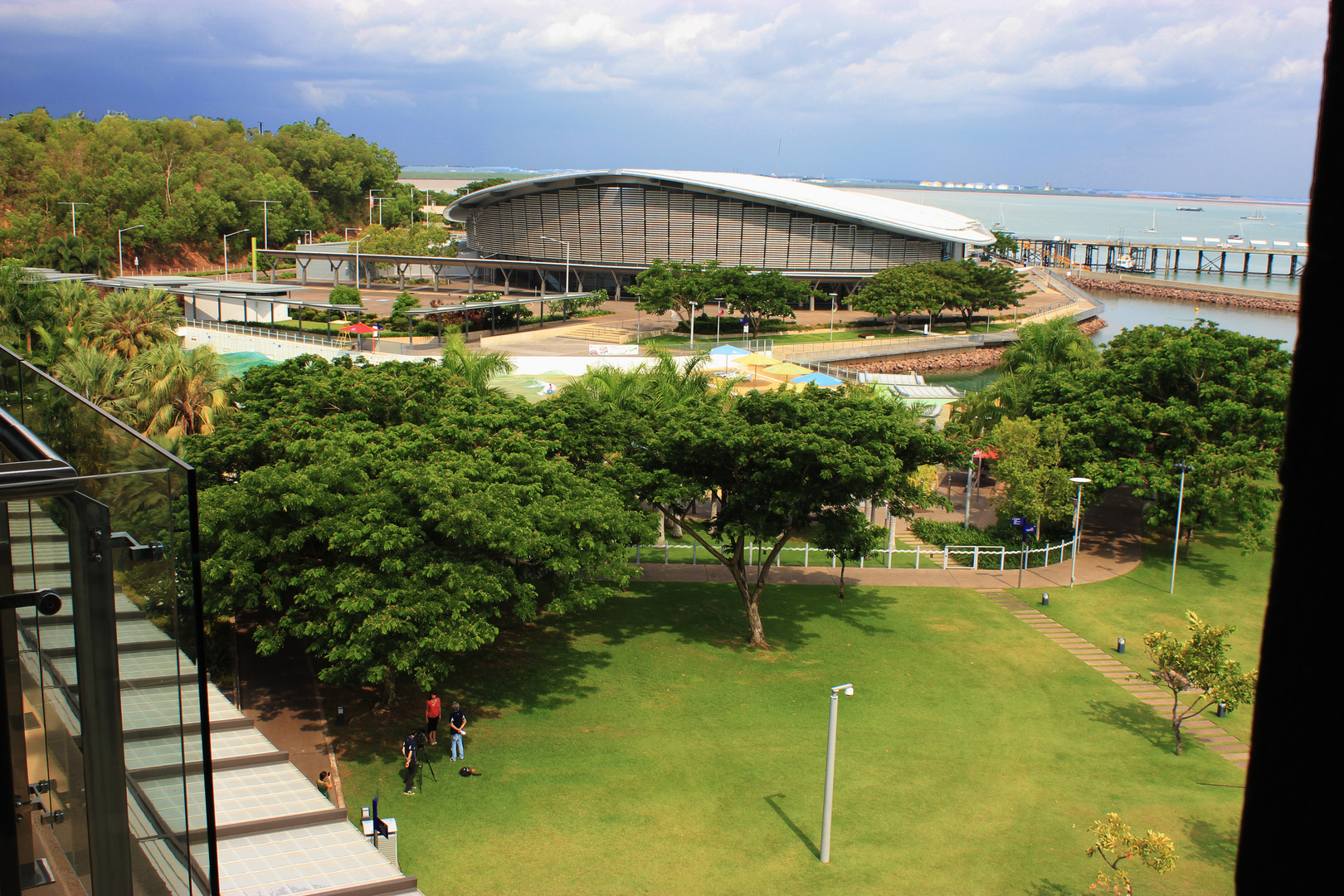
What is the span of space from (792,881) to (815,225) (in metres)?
80.1

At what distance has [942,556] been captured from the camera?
2995cm

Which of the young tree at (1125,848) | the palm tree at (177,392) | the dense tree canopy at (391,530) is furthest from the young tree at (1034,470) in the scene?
the palm tree at (177,392)

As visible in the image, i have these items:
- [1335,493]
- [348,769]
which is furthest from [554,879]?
[1335,493]

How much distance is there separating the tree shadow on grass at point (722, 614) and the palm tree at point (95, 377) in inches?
455

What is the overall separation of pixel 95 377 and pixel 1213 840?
79.6 feet

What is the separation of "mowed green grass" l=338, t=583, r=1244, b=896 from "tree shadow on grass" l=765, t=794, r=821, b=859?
0.22 ft

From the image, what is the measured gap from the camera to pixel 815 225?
294 ft

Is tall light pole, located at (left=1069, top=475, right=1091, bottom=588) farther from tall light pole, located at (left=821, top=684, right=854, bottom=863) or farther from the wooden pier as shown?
the wooden pier

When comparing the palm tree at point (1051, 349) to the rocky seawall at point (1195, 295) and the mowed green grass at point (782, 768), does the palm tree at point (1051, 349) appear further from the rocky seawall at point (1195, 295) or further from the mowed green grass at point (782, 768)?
the rocky seawall at point (1195, 295)

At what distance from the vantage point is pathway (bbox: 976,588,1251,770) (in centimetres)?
1938

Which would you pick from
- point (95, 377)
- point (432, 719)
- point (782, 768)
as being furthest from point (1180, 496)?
point (95, 377)

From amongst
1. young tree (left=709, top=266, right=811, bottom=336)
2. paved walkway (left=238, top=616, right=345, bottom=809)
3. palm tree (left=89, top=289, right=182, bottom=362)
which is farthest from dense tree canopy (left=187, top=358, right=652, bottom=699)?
young tree (left=709, top=266, right=811, bottom=336)

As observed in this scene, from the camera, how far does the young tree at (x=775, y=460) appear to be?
70.4 ft

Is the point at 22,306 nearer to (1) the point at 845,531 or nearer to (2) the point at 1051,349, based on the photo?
(1) the point at 845,531
